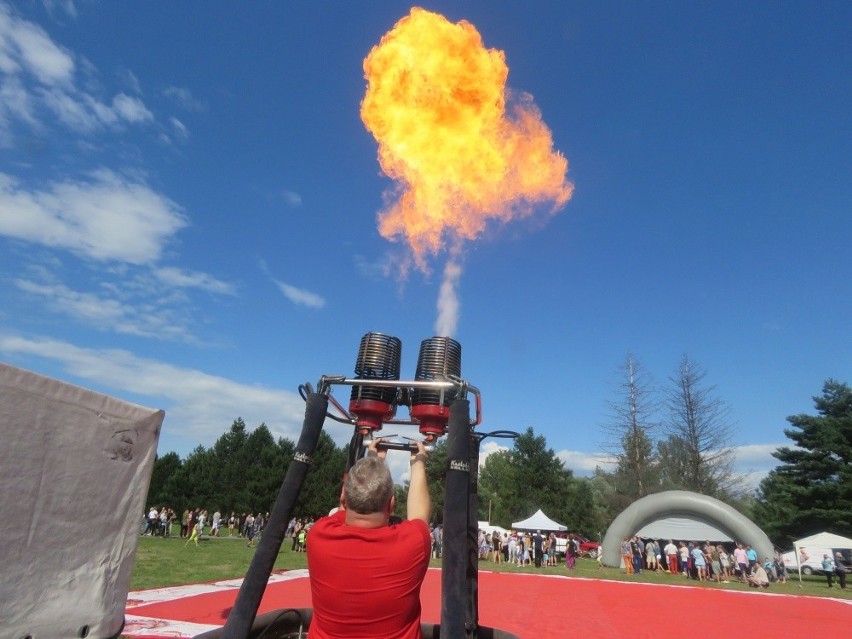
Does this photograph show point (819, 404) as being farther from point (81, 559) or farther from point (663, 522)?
point (81, 559)

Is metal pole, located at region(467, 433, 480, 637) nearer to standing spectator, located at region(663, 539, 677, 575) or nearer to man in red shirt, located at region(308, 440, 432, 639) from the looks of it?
man in red shirt, located at region(308, 440, 432, 639)

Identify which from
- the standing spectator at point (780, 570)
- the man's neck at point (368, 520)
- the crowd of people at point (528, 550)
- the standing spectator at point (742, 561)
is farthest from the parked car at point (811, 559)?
the man's neck at point (368, 520)

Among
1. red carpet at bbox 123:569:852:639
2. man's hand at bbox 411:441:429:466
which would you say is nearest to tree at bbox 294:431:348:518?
red carpet at bbox 123:569:852:639

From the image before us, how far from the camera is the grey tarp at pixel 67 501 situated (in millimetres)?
2223

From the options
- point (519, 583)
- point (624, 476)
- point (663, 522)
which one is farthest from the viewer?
point (624, 476)

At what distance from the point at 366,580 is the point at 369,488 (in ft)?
1.24

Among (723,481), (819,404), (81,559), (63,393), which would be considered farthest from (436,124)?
(819,404)

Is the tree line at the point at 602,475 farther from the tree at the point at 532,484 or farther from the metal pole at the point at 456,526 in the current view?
the metal pole at the point at 456,526

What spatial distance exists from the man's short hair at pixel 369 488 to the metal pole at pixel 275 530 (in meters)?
1.34

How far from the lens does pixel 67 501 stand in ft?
8.02

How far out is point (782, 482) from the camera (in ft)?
129

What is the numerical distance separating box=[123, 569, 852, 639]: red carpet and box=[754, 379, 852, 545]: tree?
25.6m

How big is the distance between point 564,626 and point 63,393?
366 inches

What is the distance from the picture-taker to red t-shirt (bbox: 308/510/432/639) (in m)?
2.24
